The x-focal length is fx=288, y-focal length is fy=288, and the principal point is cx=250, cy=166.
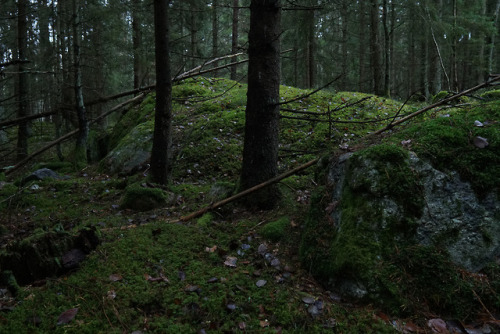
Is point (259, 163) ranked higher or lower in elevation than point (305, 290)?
higher

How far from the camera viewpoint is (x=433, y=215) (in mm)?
2479

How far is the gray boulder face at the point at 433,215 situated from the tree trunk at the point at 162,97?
3884 millimetres

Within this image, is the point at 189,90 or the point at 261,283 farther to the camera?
the point at 189,90

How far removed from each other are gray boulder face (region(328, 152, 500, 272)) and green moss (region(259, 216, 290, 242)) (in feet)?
2.65

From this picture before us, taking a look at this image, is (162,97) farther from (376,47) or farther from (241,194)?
(376,47)

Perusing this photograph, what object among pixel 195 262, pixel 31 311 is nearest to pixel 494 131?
pixel 195 262

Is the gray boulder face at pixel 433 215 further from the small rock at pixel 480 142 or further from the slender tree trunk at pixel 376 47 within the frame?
the slender tree trunk at pixel 376 47

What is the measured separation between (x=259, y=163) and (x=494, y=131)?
253 cm

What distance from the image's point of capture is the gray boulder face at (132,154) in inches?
295

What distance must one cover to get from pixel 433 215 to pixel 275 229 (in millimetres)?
1613

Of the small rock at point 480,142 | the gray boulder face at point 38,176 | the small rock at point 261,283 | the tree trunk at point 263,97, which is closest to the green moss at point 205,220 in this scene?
the tree trunk at point 263,97

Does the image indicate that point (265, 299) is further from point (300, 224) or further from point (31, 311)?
point (31, 311)

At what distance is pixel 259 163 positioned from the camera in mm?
3965

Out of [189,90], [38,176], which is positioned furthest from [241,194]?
[189,90]
